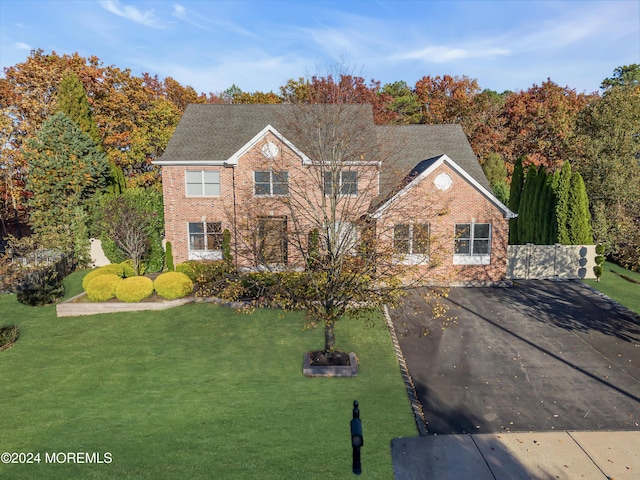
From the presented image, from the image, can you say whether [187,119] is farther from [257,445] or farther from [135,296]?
[257,445]

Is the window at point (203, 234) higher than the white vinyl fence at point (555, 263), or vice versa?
the window at point (203, 234)

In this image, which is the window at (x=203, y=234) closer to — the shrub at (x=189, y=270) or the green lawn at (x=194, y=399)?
the shrub at (x=189, y=270)

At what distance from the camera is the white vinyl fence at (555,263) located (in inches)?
1013

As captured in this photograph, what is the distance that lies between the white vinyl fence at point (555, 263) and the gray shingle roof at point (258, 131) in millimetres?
4873

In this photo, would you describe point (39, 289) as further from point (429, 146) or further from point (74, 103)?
point (429, 146)

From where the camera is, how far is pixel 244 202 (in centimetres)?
2520

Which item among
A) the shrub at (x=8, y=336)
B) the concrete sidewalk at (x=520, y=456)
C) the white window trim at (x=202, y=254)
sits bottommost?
the concrete sidewalk at (x=520, y=456)

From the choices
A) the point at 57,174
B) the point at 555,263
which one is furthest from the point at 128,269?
the point at 555,263

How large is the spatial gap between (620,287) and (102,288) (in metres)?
27.2

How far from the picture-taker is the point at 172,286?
21.1 meters

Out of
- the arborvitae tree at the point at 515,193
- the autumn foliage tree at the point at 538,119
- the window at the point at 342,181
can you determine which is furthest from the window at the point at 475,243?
the autumn foliage tree at the point at 538,119

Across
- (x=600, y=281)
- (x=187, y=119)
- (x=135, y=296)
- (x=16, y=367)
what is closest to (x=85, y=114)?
(x=187, y=119)

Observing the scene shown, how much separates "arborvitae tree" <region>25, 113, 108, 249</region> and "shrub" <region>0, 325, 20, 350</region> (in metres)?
12.1

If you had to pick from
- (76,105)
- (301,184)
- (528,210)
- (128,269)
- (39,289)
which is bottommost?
(39,289)
